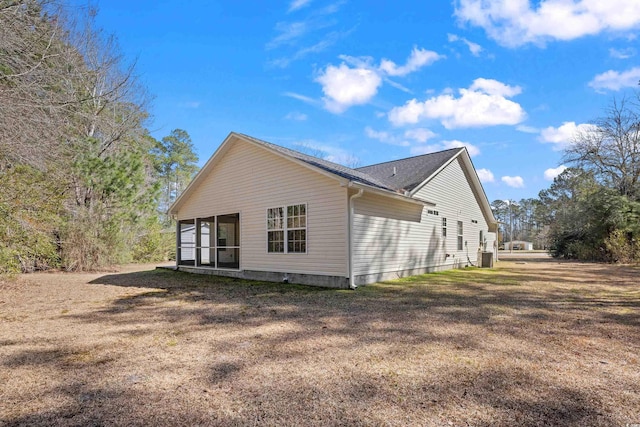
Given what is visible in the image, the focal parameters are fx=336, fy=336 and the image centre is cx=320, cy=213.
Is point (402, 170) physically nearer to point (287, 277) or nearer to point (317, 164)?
point (317, 164)

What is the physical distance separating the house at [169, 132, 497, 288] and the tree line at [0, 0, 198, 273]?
314cm

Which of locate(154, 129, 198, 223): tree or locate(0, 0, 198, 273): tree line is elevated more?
locate(154, 129, 198, 223): tree

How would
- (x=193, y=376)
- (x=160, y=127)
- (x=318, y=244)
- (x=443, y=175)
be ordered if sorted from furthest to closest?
(x=160, y=127) → (x=443, y=175) → (x=318, y=244) → (x=193, y=376)

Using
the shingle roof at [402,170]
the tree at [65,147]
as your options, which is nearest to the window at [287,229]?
the shingle roof at [402,170]

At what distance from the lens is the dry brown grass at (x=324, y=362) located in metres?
2.53

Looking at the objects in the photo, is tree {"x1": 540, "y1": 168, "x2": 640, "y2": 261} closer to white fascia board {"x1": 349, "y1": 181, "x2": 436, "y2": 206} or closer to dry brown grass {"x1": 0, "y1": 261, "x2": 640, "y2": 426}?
white fascia board {"x1": 349, "y1": 181, "x2": 436, "y2": 206}

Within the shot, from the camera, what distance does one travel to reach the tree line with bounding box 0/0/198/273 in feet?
21.1

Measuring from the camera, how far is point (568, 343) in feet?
13.6

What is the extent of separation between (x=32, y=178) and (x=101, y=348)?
5976mm

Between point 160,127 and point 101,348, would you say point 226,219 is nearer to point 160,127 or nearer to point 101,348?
point 160,127

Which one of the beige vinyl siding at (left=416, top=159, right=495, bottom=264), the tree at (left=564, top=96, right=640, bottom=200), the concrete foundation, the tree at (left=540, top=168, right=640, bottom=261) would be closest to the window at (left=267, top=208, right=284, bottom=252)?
the concrete foundation

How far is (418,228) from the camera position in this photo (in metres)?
11.8

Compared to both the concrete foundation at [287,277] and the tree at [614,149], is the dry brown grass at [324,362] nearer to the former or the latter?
the concrete foundation at [287,277]

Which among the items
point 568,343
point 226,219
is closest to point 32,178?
point 226,219
